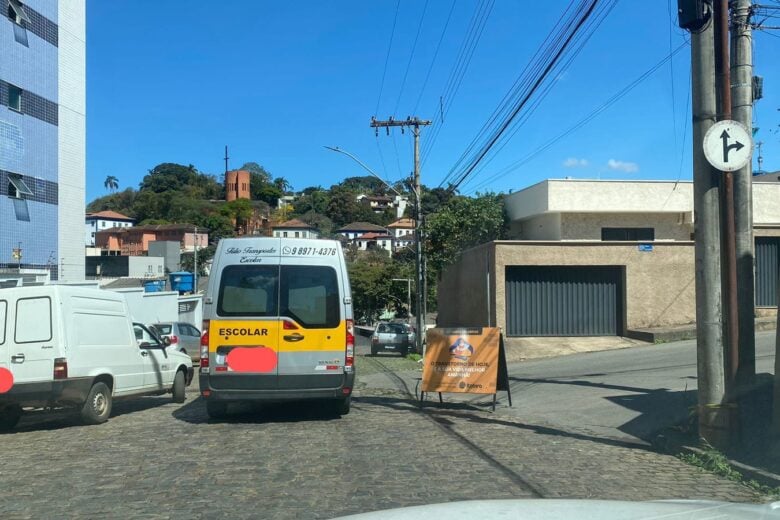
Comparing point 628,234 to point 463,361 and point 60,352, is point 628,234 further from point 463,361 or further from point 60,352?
point 60,352

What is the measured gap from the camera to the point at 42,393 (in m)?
9.68

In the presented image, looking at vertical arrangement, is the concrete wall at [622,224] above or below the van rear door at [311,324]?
above

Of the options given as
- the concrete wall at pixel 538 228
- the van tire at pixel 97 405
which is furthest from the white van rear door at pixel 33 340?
the concrete wall at pixel 538 228

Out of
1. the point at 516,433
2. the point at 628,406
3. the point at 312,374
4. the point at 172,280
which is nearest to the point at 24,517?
the point at 312,374

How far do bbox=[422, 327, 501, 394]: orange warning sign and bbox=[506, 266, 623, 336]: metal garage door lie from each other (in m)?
10.8

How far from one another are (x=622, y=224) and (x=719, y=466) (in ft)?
62.0

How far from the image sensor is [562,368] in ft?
53.4

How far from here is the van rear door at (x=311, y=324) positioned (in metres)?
10.1

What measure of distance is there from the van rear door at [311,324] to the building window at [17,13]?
2124 centimetres

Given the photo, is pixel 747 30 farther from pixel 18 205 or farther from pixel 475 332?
pixel 18 205

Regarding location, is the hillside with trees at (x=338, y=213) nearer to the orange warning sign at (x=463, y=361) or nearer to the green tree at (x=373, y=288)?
the green tree at (x=373, y=288)

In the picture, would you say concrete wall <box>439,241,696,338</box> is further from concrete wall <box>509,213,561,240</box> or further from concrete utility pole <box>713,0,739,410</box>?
concrete utility pole <box>713,0,739,410</box>

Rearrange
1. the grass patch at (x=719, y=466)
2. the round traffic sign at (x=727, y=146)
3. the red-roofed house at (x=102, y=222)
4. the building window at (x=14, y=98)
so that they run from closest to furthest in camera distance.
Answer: the grass patch at (x=719, y=466), the round traffic sign at (x=727, y=146), the building window at (x=14, y=98), the red-roofed house at (x=102, y=222)

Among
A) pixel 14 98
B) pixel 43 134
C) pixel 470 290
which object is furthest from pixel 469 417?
pixel 43 134
